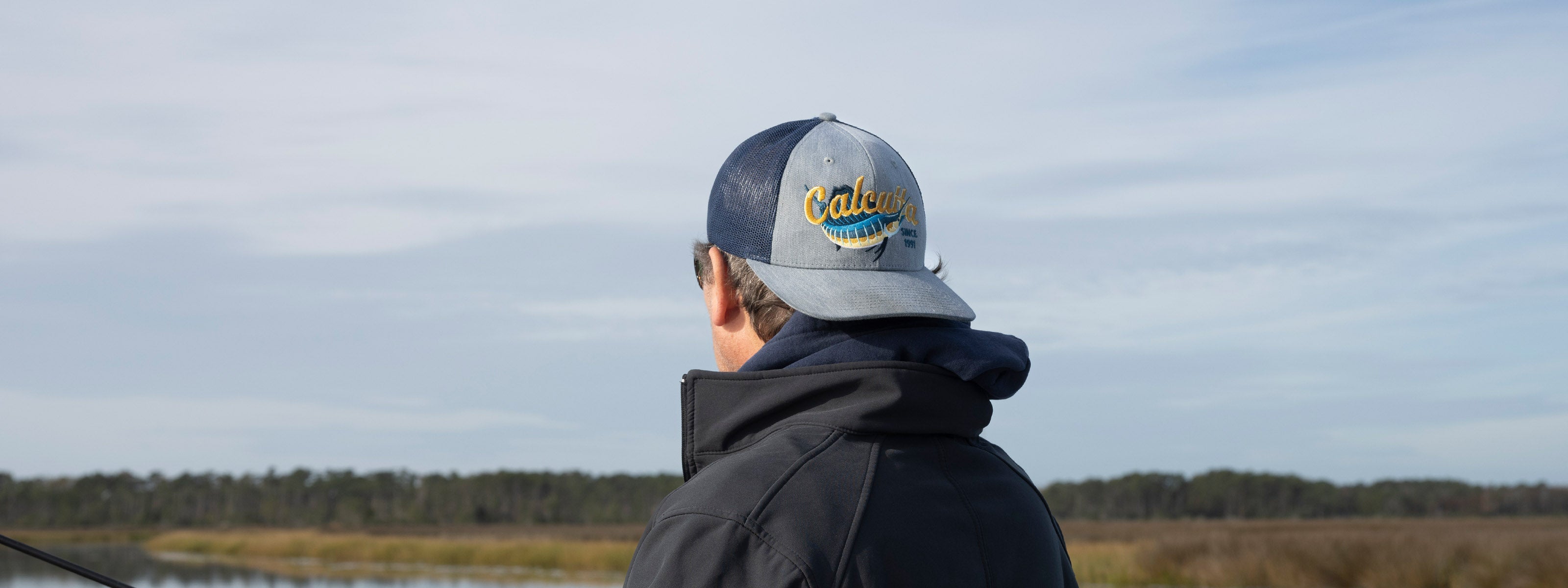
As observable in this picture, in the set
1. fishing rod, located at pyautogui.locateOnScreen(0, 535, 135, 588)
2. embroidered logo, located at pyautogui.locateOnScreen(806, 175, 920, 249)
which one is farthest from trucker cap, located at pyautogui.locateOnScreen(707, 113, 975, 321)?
fishing rod, located at pyautogui.locateOnScreen(0, 535, 135, 588)

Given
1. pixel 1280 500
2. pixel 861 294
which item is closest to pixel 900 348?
pixel 861 294

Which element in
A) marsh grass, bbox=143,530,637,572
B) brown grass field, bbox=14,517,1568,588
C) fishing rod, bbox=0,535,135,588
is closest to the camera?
fishing rod, bbox=0,535,135,588

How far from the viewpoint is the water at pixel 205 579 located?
102 feet

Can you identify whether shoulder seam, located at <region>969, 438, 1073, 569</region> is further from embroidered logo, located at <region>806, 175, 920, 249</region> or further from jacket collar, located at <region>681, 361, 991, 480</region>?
embroidered logo, located at <region>806, 175, 920, 249</region>

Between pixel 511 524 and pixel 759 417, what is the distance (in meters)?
74.5

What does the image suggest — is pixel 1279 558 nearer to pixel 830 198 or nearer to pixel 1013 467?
pixel 1013 467

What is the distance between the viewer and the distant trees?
67.3m

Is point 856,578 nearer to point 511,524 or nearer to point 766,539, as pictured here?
point 766,539

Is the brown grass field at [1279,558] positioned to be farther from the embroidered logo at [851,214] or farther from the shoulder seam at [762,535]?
the shoulder seam at [762,535]

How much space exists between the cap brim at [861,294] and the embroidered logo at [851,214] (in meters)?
0.06

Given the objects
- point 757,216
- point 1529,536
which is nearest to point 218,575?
point 1529,536

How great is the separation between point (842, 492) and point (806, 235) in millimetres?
468

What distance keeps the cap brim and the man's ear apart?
0.07 metres

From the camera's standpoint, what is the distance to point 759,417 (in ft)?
5.08
